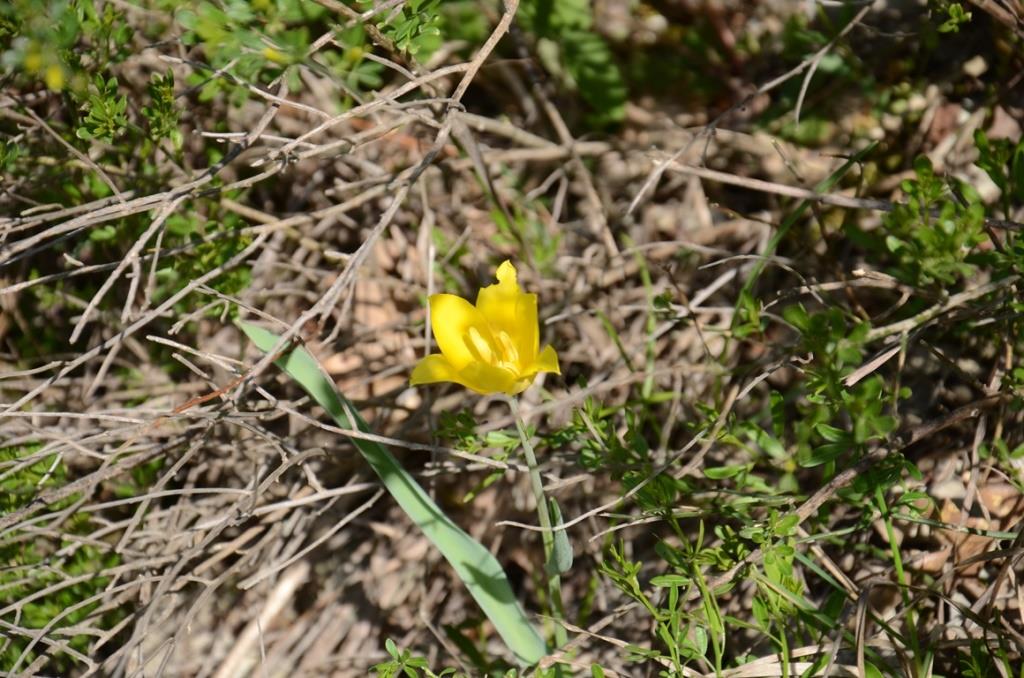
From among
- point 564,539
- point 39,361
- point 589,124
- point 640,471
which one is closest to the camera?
point 564,539

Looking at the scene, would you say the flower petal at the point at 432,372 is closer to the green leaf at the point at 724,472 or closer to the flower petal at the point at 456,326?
the flower petal at the point at 456,326

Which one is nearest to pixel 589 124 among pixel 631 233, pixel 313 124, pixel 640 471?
pixel 631 233

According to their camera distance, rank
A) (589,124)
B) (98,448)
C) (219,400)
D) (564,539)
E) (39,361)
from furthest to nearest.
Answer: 1. (589,124)
2. (39,361)
3. (98,448)
4. (219,400)
5. (564,539)

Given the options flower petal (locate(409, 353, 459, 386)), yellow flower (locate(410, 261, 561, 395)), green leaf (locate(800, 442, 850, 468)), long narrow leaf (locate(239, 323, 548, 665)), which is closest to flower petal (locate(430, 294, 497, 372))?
yellow flower (locate(410, 261, 561, 395))

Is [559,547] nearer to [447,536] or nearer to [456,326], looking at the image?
[447,536]

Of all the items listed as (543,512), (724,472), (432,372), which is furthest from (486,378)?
(724,472)

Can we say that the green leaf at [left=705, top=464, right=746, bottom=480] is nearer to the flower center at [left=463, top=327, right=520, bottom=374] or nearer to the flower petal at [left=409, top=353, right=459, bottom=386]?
the flower center at [left=463, top=327, right=520, bottom=374]

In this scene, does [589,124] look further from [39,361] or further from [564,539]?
[39,361]
